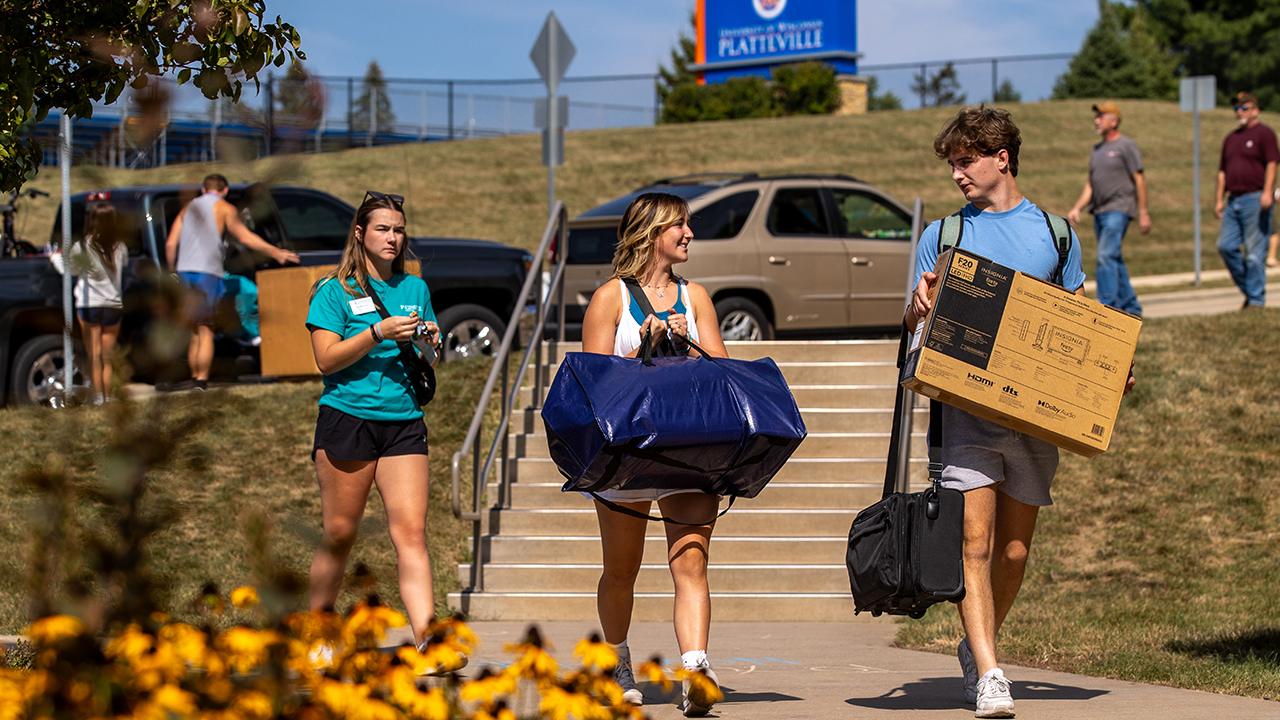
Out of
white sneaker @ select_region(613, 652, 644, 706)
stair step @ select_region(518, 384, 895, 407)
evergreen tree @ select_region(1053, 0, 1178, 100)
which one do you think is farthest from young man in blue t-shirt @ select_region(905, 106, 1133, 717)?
evergreen tree @ select_region(1053, 0, 1178, 100)

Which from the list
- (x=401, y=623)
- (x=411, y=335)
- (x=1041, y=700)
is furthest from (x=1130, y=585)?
(x=401, y=623)

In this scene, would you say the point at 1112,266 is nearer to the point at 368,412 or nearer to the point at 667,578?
the point at 667,578

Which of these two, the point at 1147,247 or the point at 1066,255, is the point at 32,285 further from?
the point at 1147,247

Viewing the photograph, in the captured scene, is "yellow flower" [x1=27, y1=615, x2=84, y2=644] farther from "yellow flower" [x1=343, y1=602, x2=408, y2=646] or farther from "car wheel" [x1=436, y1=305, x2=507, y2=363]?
"car wheel" [x1=436, y1=305, x2=507, y2=363]

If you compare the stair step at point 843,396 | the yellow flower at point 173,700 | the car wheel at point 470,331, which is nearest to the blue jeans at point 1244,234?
the stair step at point 843,396

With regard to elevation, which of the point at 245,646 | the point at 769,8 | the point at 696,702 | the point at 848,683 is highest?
the point at 769,8

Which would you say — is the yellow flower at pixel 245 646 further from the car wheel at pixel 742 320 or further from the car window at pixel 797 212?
the car window at pixel 797 212

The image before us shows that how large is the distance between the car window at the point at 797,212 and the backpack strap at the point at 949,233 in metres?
6.83

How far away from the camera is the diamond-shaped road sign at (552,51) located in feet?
38.3

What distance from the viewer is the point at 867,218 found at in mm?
12523

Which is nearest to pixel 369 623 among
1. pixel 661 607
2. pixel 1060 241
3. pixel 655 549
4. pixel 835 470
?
pixel 1060 241

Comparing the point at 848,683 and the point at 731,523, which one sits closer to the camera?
the point at 848,683

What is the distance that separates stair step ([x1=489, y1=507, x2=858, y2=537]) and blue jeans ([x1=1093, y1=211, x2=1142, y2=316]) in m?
4.54

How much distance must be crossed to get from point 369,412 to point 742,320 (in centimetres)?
655
